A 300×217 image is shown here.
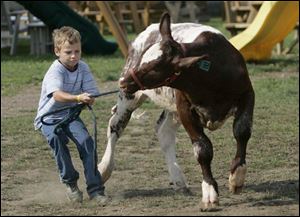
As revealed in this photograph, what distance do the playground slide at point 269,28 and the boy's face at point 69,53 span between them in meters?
10.2

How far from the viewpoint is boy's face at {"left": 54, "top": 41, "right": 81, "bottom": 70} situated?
280 inches

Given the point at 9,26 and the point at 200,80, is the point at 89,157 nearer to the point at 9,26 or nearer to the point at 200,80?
the point at 200,80

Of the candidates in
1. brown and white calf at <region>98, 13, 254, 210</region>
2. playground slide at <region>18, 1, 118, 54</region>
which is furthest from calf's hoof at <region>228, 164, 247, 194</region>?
playground slide at <region>18, 1, 118, 54</region>

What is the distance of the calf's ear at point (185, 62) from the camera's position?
619 cm

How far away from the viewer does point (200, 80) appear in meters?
6.43

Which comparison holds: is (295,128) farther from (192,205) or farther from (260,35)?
(260,35)

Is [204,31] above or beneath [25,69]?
above

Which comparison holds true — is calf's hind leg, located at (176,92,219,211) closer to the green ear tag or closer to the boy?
the green ear tag

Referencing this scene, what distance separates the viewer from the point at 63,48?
7.12 meters

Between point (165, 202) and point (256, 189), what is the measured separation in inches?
34.7

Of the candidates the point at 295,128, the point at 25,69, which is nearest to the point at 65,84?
the point at 295,128

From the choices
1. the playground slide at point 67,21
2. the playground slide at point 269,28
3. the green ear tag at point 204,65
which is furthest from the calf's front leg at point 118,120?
the playground slide at point 67,21

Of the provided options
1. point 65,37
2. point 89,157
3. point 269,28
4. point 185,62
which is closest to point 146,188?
point 89,157

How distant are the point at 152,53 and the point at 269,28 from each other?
11269 millimetres
